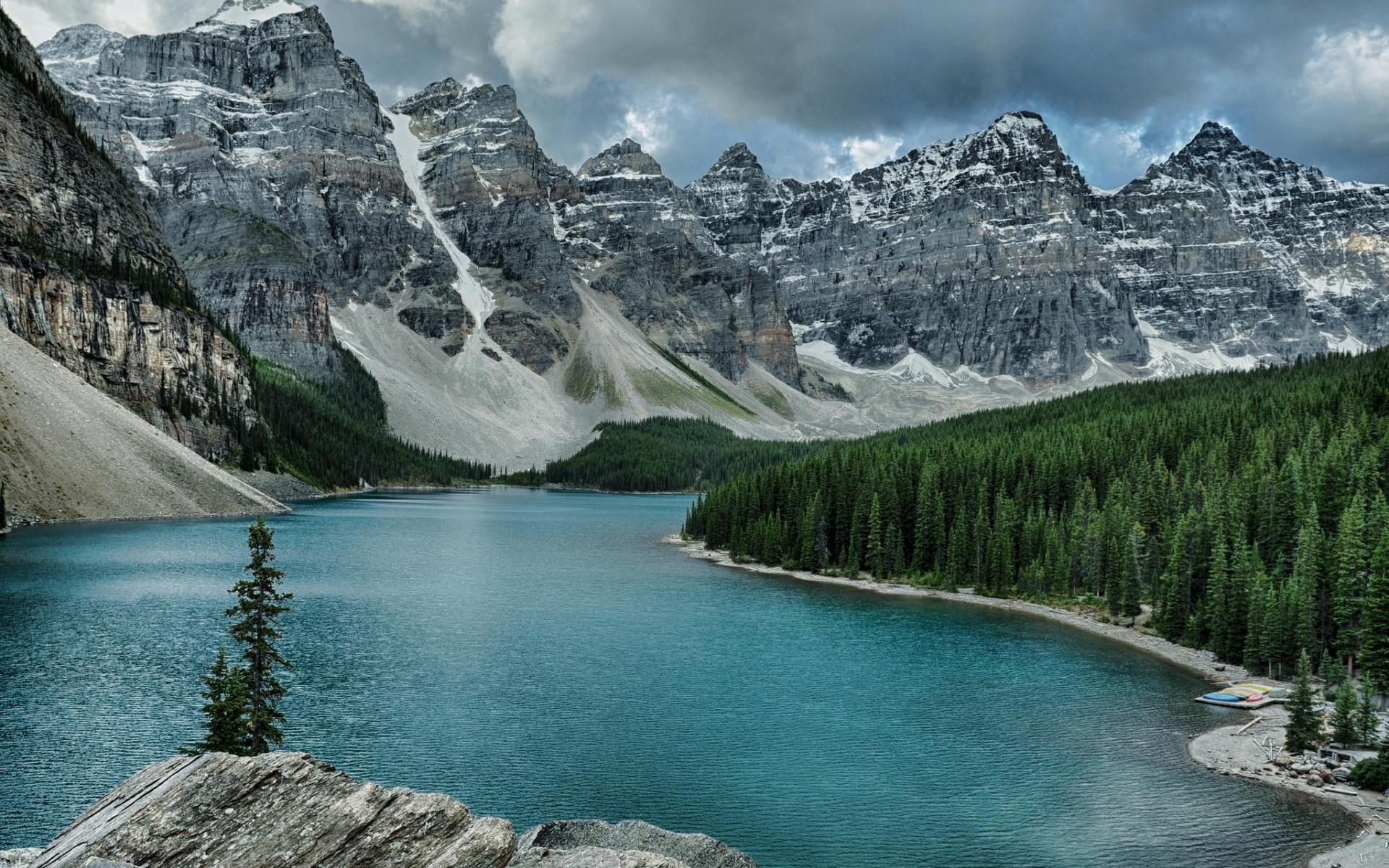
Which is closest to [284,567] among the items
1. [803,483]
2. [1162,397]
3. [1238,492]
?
[803,483]

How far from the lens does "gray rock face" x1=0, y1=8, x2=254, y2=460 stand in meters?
137

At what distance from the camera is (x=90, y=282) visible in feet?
474

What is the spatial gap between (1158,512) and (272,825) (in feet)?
276

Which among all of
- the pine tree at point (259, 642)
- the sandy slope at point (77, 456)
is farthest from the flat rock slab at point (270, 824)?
the sandy slope at point (77, 456)

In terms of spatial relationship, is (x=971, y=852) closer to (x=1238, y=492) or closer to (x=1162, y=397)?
(x=1238, y=492)

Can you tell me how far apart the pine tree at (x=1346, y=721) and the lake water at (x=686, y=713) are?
5629mm

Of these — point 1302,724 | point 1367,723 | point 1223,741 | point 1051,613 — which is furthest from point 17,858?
point 1051,613

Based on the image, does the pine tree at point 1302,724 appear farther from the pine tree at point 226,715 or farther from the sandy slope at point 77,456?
the sandy slope at point 77,456

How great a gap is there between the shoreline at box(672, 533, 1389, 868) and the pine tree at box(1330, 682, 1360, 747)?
3068 mm

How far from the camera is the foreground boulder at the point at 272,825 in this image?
42.3ft

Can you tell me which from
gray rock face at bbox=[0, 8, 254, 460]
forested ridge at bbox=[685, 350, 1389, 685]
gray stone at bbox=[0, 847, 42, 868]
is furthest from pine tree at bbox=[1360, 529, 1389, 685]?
gray rock face at bbox=[0, 8, 254, 460]

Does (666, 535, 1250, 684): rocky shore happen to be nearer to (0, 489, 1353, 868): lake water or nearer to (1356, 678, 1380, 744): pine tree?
(0, 489, 1353, 868): lake water

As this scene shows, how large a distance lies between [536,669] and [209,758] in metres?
39.1

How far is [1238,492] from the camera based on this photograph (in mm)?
74125
